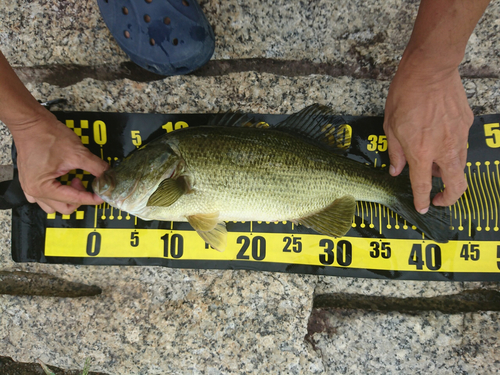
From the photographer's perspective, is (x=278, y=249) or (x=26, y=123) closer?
(x=26, y=123)

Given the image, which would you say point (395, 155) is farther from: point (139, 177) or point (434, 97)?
point (139, 177)

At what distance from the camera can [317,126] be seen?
6.78 feet

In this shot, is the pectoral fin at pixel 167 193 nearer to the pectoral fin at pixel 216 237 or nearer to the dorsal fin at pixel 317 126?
the pectoral fin at pixel 216 237

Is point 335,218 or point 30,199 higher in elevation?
point 30,199

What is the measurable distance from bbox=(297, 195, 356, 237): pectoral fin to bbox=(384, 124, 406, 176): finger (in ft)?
1.11

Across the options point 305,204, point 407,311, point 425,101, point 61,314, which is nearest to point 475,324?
point 407,311

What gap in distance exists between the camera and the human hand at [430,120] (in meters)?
1.63

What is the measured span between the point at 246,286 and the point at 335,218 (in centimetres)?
82

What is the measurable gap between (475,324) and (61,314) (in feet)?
10.0

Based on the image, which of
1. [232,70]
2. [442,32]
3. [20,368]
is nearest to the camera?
[442,32]

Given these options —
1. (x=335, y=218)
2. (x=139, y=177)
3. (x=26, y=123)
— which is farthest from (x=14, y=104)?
(x=335, y=218)

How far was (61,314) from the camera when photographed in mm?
2248

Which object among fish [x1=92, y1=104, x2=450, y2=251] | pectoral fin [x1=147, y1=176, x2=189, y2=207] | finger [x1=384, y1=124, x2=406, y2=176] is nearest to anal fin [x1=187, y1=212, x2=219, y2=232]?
fish [x1=92, y1=104, x2=450, y2=251]

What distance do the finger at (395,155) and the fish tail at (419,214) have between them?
0.26 feet
